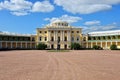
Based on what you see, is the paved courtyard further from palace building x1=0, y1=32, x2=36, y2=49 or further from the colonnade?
Result: the colonnade

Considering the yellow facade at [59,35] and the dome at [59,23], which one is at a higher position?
the dome at [59,23]

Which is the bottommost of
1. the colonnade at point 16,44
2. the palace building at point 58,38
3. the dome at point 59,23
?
the colonnade at point 16,44

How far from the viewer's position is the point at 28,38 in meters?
91.3

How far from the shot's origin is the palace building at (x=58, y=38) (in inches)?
3420

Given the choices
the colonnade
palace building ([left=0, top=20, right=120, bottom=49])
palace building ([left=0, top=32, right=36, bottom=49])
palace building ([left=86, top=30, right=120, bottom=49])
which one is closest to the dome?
palace building ([left=0, top=20, right=120, bottom=49])

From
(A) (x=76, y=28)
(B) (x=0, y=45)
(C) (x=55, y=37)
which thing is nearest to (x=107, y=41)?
(A) (x=76, y=28)

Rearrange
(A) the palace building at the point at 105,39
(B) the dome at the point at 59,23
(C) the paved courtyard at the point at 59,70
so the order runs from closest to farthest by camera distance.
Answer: (C) the paved courtyard at the point at 59,70 → (A) the palace building at the point at 105,39 → (B) the dome at the point at 59,23

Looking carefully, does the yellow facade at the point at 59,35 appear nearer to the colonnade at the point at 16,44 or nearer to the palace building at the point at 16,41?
the colonnade at the point at 16,44

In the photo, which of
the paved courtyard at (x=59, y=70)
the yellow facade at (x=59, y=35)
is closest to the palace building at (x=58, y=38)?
the yellow facade at (x=59, y=35)

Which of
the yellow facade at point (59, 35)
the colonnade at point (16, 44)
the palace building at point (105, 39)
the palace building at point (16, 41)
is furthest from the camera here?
the yellow facade at point (59, 35)

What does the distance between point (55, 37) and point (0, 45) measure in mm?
21253

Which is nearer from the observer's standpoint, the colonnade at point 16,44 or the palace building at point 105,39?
the palace building at point 105,39

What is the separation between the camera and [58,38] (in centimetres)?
8962

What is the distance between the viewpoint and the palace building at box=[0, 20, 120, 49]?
86875 mm
